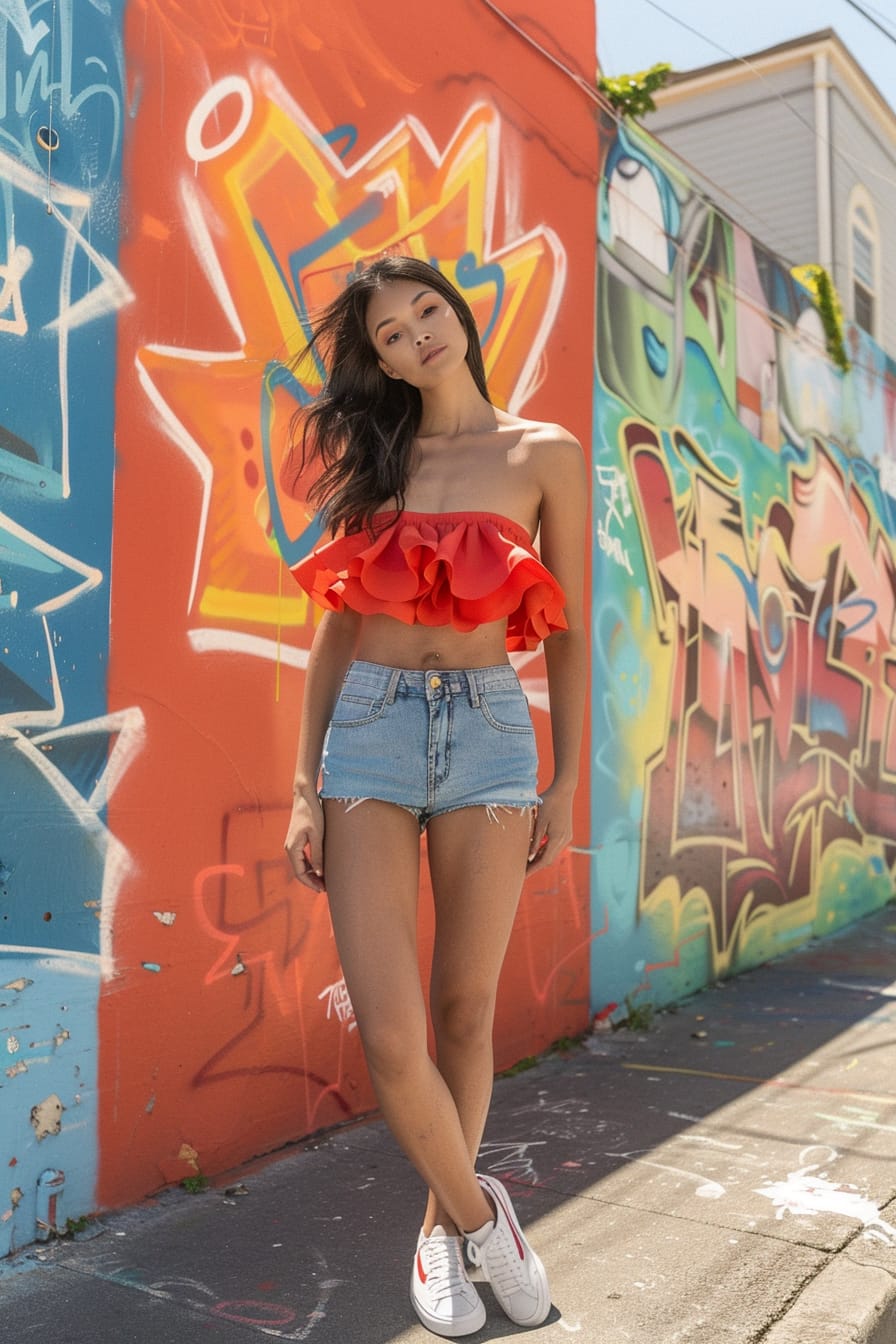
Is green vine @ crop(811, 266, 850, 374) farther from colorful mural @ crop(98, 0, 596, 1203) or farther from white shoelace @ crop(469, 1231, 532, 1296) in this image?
white shoelace @ crop(469, 1231, 532, 1296)

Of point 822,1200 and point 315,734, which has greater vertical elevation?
point 315,734

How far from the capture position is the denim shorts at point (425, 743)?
2.39m

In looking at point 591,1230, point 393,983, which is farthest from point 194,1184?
point 393,983

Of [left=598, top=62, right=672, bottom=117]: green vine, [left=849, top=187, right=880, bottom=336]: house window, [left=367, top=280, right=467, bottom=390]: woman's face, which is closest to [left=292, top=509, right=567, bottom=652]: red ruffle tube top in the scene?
[left=367, top=280, right=467, bottom=390]: woman's face

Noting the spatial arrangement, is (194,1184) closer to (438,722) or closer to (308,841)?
(308,841)

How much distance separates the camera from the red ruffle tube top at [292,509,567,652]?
7.96ft

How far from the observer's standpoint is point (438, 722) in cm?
239

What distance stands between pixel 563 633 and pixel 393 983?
81cm

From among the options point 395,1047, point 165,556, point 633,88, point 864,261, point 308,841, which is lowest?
point 395,1047

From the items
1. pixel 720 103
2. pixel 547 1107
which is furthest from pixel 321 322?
pixel 720 103

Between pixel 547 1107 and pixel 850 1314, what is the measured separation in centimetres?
161

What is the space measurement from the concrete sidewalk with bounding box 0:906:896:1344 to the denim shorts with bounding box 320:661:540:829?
1053 millimetres

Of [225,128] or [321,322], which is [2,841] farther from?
[225,128]

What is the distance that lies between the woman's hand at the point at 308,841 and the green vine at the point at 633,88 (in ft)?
13.1
